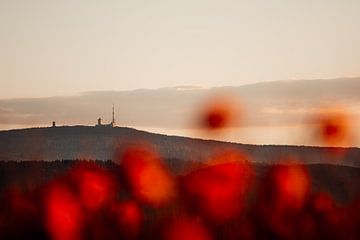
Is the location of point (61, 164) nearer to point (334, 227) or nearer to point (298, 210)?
point (298, 210)

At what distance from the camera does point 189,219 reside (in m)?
95.8

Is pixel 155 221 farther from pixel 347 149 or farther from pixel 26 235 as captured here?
pixel 347 149

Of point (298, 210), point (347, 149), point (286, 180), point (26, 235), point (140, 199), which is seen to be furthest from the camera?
point (347, 149)

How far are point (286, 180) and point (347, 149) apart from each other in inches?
2539

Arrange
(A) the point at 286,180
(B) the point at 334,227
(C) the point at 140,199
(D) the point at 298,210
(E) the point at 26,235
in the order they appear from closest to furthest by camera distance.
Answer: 1. (E) the point at 26,235
2. (B) the point at 334,227
3. (D) the point at 298,210
4. (C) the point at 140,199
5. (A) the point at 286,180

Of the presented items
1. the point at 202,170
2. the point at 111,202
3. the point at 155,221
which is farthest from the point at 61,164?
the point at 155,221

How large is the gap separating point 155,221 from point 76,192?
2187 cm

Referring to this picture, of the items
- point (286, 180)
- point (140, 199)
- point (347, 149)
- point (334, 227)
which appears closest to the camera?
point (334, 227)

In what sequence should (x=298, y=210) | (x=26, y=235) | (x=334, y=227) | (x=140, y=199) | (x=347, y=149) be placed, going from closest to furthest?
1. (x=26, y=235)
2. (x=334, y=227)
3. (x=298, y=210)
4. (x=140, y=199)
5. (x=347, y=149)

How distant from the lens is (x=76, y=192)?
11294 cm

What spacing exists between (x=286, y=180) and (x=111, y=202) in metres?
45.5

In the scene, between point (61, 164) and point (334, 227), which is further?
point (61, 164)

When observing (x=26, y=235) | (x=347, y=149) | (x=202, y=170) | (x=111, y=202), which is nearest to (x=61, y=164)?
(x=202, y=170)

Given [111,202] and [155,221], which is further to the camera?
[111,202]
